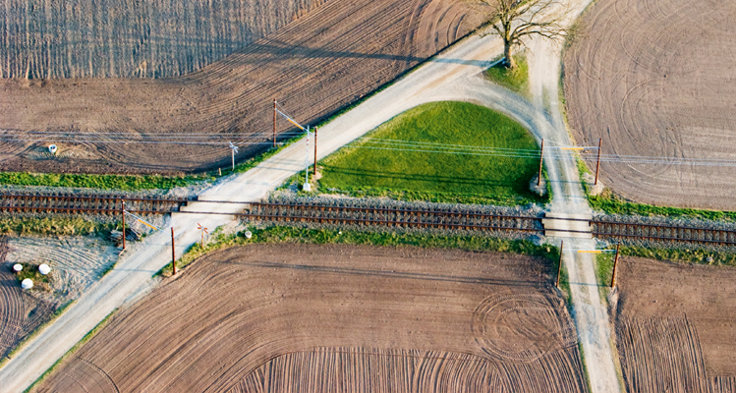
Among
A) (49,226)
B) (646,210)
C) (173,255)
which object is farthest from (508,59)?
(49,226)

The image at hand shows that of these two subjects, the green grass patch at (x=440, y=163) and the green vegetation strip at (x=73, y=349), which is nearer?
the green vegetation strip at (x=73, y=349)

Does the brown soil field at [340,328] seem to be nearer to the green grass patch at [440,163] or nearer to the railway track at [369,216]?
the railway track at [369,216]

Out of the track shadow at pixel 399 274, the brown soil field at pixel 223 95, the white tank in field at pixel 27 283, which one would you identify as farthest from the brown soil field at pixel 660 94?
the white tank in field at pixel 27 283

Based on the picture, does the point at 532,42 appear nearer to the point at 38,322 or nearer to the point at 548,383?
the point at 548,383

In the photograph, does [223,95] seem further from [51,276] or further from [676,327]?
[676,327]

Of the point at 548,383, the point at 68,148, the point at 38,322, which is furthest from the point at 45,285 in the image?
the point at 548,383

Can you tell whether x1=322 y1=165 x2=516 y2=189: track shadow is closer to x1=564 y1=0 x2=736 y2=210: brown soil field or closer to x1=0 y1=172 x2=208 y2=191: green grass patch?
x1=564 y1=0 x2=736 y2=210: brown soil field

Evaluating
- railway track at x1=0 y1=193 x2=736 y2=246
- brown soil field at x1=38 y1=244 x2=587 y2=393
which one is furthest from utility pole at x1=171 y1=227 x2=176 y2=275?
railway track at x1=0 y1=193 x2=736 y2=246
